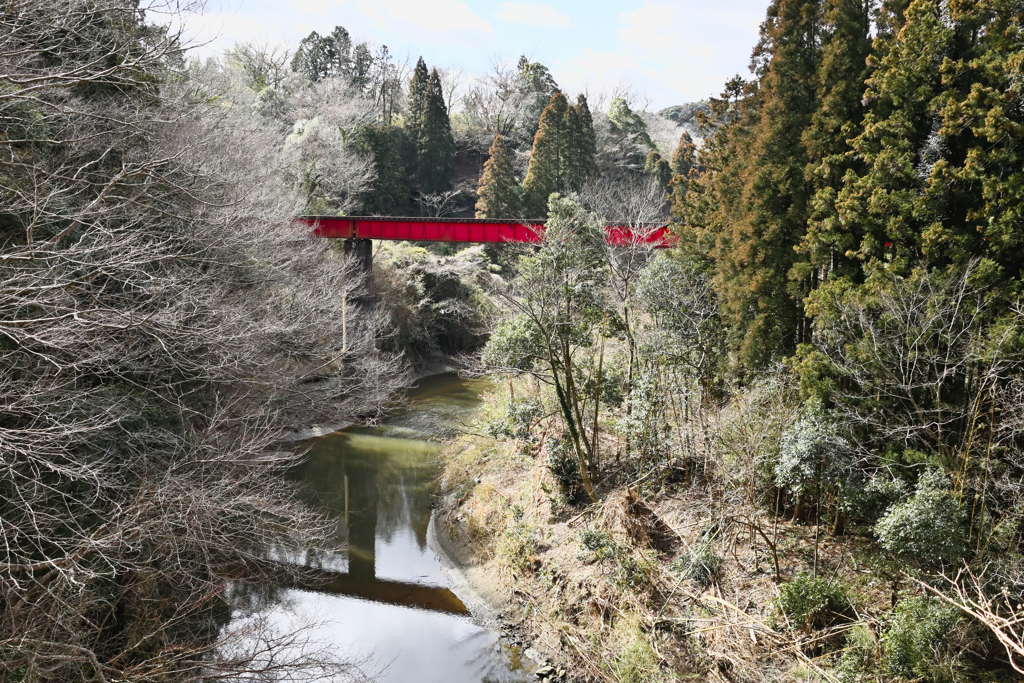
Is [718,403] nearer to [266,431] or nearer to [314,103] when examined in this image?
[266,431]

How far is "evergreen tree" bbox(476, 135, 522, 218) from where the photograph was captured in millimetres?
30812

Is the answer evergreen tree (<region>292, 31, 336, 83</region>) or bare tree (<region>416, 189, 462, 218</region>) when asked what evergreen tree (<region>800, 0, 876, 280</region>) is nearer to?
bare tree (<region>416, 189, 462, 218</region>)

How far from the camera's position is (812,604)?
789 centimetres

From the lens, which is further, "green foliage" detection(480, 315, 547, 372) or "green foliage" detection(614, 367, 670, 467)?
"green foliage" detection(480, 315, 547, 372)

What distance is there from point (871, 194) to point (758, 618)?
20.4ft

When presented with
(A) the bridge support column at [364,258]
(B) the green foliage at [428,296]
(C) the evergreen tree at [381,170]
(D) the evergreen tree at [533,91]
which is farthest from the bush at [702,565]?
(D) the evergreen tree at [533,91]

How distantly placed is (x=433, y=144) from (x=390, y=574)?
28.8m

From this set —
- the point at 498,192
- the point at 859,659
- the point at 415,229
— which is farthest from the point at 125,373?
the point at 498,192

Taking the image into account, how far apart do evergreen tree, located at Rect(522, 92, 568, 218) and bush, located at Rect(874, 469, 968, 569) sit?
2572 centimetres

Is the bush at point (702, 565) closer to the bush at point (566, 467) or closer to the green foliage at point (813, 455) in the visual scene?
the green foliage at point (813, 455)

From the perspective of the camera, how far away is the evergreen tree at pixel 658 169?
126ft

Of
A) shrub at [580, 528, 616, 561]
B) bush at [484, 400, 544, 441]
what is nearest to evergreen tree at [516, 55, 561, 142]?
bush at [484, 400, 544, 441]

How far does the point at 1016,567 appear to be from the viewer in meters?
7.19

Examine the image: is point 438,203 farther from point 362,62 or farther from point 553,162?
point 362,62
